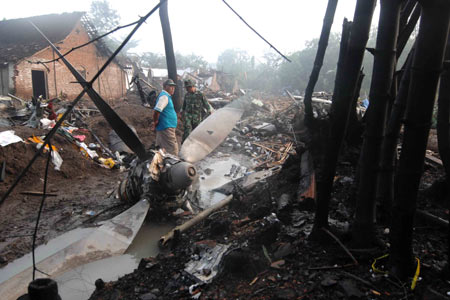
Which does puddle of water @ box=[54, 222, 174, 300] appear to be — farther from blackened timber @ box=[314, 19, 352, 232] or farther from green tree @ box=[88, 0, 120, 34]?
green tree @ box=[88, 0, 120, 34]

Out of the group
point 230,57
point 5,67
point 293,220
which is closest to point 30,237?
point 293,220

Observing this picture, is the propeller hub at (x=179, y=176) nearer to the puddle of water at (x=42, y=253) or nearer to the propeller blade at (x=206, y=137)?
the propeller blade at (x=206, y=137)

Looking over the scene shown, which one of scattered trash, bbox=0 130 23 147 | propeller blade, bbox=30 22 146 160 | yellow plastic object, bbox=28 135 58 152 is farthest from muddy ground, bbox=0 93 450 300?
yellow plastic object, bbox=28 135 58 152

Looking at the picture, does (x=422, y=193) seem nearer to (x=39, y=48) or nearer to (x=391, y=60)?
(x=391, y=60)

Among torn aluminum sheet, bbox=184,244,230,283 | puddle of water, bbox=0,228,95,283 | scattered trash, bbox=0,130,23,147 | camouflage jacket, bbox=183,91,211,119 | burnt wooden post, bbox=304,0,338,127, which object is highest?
burnt wooden post, bbox=304,0,338,127

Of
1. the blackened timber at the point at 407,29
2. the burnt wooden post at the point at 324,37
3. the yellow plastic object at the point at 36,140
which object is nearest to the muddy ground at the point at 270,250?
the burnt wooden post at the point at 324,37

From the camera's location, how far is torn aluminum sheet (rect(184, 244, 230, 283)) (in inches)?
97.6

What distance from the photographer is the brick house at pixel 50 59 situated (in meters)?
17.6

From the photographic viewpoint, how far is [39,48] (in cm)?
1848

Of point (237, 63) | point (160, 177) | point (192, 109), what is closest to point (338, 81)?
point (160, 177)

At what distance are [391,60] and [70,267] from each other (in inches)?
139

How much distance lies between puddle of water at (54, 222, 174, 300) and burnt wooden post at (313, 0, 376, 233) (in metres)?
2.25

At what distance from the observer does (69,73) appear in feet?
69.5

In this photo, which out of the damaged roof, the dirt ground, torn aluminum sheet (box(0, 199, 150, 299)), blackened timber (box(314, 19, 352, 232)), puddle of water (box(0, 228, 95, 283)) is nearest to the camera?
blackened timber (box(314, 19, 352, 232))
